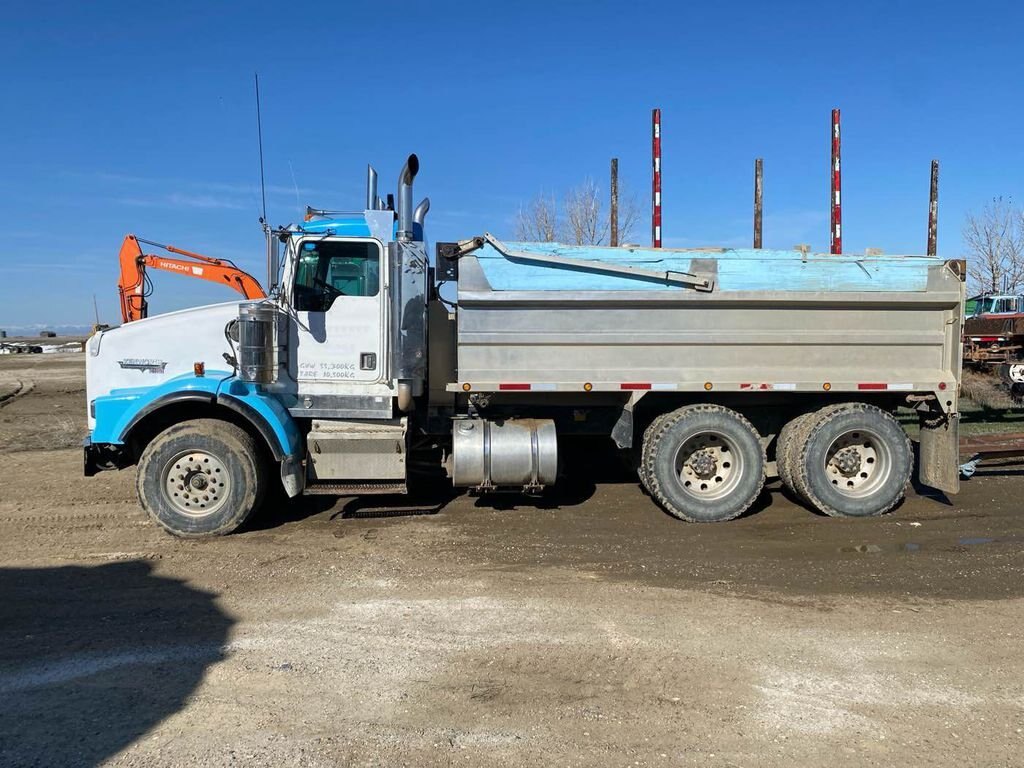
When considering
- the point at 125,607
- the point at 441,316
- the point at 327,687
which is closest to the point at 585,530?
the point at 441,316

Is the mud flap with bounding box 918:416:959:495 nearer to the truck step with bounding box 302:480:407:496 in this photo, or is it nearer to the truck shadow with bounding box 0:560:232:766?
the truck step with bounding box 302:480:407:496

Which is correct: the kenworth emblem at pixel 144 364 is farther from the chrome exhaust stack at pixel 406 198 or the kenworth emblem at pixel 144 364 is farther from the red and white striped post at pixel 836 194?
the red and white striped post at pixel 836 194

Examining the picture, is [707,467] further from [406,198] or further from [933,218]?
[933,218]

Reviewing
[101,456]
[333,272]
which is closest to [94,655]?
[101,456]

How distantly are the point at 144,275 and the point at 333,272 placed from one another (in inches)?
96.5

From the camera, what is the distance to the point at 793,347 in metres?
6.74

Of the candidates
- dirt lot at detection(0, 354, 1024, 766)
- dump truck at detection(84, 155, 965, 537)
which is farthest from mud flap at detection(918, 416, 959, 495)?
dirt lot at detection(0, 354, 1024, 766)

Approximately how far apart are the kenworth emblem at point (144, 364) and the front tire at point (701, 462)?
4763 mm

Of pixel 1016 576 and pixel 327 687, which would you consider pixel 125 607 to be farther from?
pixel 1016 576

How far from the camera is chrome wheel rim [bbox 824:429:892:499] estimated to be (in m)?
7.03

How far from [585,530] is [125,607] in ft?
12.7

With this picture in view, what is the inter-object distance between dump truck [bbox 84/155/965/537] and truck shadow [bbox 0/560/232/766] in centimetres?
124

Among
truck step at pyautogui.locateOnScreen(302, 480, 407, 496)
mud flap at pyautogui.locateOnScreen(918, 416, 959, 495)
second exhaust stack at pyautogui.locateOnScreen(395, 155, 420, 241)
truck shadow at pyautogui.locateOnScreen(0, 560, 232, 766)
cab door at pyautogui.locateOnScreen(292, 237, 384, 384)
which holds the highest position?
second exhaust stack at pyautogui.locateOnScreen(395, 155, 420, 241)

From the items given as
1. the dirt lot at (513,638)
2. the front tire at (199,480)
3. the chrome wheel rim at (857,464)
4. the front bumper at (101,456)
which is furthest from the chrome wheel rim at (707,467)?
the front bumper at (101,456)
